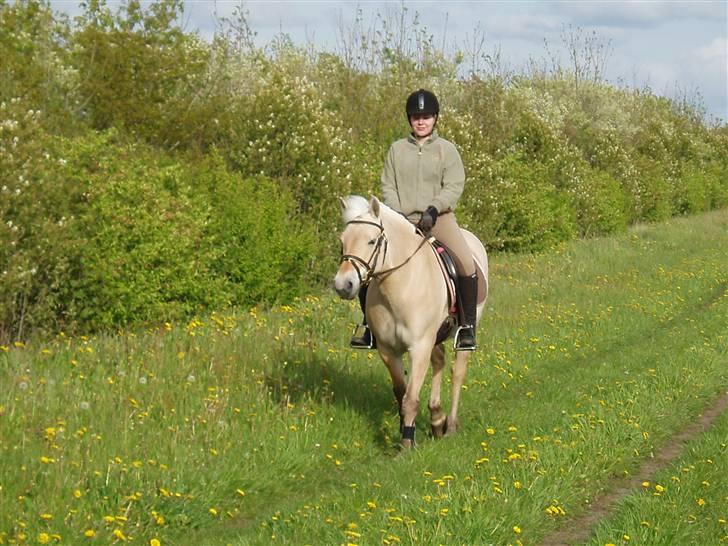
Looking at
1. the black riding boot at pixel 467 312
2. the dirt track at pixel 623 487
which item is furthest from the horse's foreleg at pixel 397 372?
the dirt track at pixel 623 487

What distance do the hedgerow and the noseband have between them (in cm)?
613

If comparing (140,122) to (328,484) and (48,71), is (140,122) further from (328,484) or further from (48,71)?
(328,484)

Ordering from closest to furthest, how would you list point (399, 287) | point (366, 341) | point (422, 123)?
point (399, 287)
point (366, 341)
point (422, 123)

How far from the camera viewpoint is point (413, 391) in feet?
27.4

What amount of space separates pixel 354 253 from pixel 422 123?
6.56ft

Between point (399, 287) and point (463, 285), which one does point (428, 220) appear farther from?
point (463, 285)

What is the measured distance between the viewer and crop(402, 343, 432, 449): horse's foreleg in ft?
27.2

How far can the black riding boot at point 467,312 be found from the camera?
9.07 meters

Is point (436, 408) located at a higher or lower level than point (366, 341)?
lower

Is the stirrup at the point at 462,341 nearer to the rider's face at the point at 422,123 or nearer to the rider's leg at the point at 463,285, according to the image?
the rider's leg at the point at 463,285

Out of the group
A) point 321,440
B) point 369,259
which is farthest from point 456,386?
point 369,259

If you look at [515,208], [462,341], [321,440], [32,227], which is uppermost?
[515,208]

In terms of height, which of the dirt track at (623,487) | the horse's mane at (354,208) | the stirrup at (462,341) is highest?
the horse's mane at (354,208)

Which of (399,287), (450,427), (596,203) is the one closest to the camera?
(399,287)
